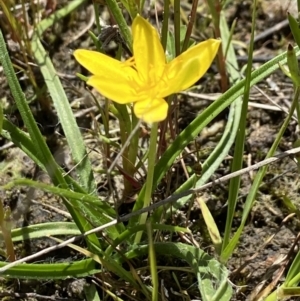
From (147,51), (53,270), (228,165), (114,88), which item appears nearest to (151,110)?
(114,88)

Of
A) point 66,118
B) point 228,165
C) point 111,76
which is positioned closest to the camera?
point 111,76

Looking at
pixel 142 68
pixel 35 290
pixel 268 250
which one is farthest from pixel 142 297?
pixel 142 68

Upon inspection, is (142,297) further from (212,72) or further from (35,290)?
(212,72)

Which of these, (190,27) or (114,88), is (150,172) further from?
(190,27)

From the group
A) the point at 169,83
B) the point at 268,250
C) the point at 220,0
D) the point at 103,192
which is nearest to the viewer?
the point at 169,83

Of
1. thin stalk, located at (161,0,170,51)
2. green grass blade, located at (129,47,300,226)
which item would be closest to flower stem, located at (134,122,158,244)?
green grass blade, located at (129,47,300,226)

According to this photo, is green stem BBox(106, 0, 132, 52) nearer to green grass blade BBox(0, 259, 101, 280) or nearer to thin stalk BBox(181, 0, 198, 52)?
thin stalk BBox(181, 0, 198, 52)
